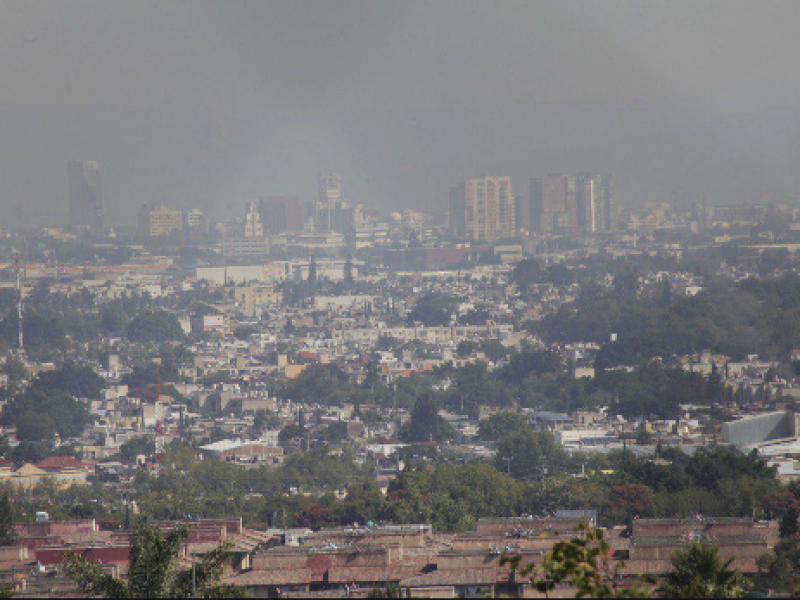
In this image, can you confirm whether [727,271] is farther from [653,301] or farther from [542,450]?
[542,450]

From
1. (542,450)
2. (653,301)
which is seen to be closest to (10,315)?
(653,301)

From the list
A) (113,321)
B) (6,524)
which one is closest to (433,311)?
(113,321)

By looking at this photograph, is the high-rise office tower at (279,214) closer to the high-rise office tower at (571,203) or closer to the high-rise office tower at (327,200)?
the high-rise office tower at (327,200)

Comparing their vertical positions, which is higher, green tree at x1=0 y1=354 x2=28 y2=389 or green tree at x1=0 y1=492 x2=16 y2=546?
green tree at x1=0 y1=492 x2=16 y2=546

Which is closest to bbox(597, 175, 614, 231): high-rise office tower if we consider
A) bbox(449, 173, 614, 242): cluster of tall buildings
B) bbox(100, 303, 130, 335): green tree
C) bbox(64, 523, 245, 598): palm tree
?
bbox(449, 173, 614, 242): cluster of tall buildings

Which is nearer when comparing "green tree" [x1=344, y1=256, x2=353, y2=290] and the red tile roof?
the red tile roof

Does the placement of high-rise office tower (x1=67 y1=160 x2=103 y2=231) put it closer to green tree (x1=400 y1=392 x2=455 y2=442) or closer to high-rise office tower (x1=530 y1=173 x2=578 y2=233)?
high-rise office tower (x1=530 y1=173 x2=578 y2=233)

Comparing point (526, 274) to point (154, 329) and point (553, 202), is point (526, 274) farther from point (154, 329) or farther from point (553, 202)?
point (553, 202)
